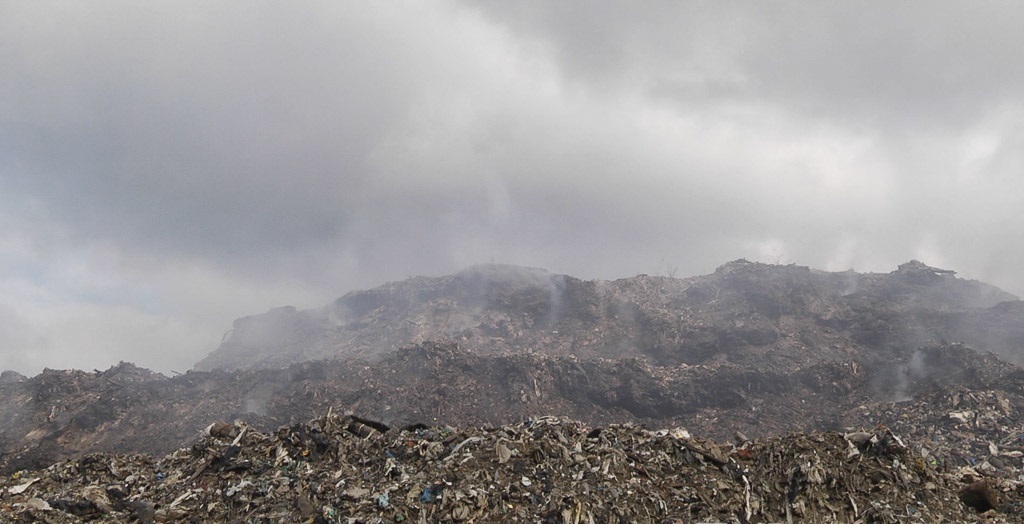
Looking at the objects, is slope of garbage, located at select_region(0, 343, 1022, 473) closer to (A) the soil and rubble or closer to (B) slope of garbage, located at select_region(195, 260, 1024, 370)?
(A) the soil and rubble

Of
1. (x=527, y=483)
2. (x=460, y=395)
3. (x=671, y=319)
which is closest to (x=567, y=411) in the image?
(x=460, y=395)

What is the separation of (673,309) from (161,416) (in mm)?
31733

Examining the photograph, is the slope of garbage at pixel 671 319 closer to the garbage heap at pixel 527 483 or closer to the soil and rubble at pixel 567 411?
the soil and rubble at pixel 567 411

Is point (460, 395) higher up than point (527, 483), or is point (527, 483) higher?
point (460, 395)

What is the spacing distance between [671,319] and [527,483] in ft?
96.1

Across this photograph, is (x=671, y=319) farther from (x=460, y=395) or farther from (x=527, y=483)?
(x=527, y=483)

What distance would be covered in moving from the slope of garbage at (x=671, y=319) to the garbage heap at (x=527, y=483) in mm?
21440

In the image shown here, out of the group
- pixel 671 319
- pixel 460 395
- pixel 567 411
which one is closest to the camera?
pixel 567 411

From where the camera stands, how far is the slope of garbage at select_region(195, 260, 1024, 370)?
98.3 ft

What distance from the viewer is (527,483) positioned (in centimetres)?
720

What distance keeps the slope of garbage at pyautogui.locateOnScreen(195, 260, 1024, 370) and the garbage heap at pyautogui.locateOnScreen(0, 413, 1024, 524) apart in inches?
844

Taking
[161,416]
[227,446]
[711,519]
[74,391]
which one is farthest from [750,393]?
[74,391]

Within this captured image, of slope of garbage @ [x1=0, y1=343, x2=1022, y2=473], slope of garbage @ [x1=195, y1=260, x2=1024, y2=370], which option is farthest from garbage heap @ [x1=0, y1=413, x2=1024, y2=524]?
slope of garbage @ [x1=195, y1=260, x2=1024, y2=370]

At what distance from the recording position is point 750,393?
24094 millimetres
